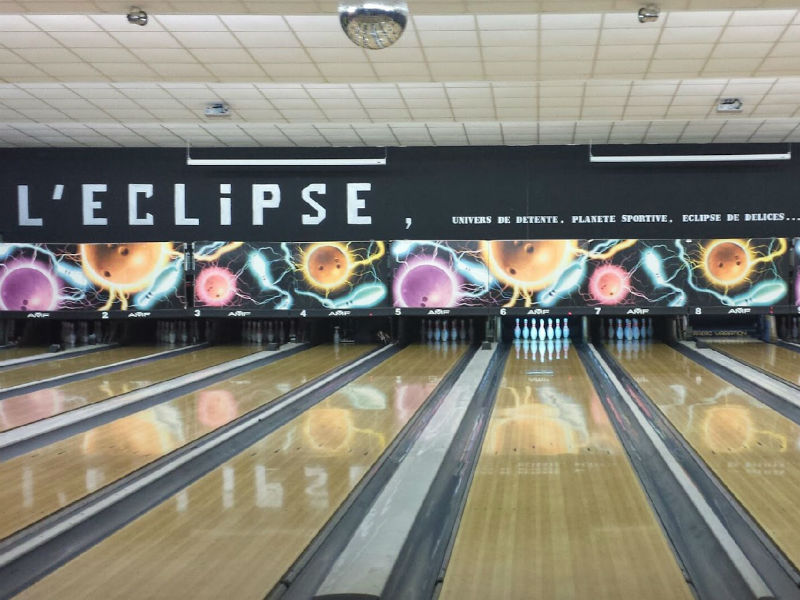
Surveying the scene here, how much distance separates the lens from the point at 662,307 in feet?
30.2

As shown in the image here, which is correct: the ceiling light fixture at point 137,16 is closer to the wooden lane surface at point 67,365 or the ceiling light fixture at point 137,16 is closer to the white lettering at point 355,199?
the wooden lane surface at point 67,365

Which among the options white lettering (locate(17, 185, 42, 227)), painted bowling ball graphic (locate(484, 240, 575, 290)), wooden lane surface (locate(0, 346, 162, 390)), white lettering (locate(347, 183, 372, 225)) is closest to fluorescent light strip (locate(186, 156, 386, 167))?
white lettering (locate(347, 183, 372, 225))

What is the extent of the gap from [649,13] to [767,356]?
432 centimetres

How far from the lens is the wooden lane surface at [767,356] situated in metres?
6.86

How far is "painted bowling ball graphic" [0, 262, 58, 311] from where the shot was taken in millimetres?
9477

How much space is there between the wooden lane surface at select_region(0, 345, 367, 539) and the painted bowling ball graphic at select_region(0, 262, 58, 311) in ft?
12.2

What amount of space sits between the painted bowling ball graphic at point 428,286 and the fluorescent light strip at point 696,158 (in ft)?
7.41

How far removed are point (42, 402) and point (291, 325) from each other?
14.9 feet

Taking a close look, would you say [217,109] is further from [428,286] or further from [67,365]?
[428,286]

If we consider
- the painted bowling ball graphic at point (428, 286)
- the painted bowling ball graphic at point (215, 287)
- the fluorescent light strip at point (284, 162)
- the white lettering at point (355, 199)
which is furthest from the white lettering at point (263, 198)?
the painted bowling ball graphic at point (428, 286)

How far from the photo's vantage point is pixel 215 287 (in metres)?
9.54

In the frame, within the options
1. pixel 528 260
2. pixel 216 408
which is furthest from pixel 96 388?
pixel 528 260

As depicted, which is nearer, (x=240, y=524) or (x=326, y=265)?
(x=240, y=524)

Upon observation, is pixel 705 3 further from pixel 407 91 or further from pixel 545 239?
pixel 545 239
